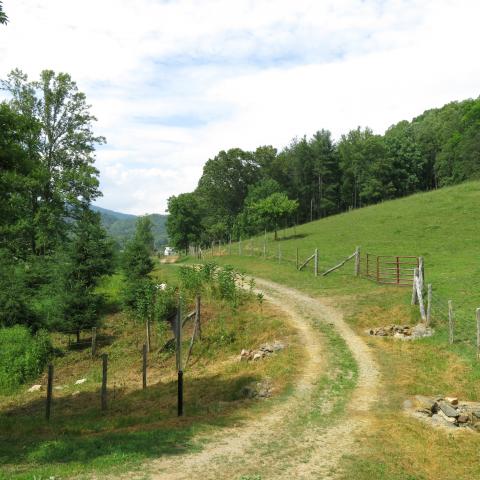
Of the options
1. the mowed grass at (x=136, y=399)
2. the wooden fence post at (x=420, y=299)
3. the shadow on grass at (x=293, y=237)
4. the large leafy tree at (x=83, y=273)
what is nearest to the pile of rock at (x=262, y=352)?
the mowed grass at (x=136, y=399)

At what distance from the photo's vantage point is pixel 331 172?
91375 mm

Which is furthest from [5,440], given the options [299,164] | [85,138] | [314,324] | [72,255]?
[299,164]

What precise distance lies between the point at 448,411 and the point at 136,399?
10965mm

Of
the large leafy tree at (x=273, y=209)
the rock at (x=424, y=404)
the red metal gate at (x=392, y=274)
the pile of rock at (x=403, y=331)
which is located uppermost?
the large leafy tree at (x=273, y=209)

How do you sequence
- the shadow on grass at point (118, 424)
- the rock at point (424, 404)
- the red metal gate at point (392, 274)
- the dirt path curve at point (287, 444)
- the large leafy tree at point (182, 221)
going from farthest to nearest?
the large leafy tree at point (182, 221) → the red metal gate at point (392, 274) → the rock at point (424, 404) → the shadow on grass at point (118, 424) → the dirt path curve at point (287, 444)

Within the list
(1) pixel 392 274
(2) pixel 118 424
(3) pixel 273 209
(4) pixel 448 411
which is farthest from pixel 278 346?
(3) pixel 273 209

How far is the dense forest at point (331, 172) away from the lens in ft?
246

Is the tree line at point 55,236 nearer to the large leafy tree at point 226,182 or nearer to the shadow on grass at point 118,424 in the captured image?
the shadow on grass at point 118,424

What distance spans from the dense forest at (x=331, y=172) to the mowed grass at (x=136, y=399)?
48.1 m

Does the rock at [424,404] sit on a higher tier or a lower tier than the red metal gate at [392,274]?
lower

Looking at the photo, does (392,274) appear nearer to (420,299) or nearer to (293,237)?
(420,299)

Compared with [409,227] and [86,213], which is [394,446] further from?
[409,227]

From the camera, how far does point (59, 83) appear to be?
116ft

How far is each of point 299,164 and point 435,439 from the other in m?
83.5
